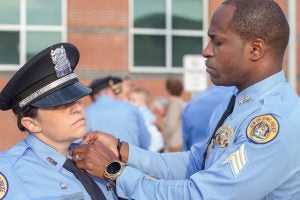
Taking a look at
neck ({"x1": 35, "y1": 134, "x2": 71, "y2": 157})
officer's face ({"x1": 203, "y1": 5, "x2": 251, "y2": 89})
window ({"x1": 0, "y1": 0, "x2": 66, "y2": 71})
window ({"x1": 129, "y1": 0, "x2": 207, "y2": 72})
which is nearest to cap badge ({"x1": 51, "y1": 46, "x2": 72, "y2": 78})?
neck ({"x1": 35, "y1": 134, "x2": 71, "y2": 157})

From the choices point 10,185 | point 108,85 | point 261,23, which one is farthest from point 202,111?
point 10,185

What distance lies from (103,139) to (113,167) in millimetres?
338

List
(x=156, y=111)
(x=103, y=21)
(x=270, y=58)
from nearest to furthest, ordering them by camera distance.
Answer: (x=270, y=58) < (x=156, y=111) < (x=103, y=21)

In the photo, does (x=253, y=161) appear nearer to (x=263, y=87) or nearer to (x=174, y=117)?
(x=263, y=87)

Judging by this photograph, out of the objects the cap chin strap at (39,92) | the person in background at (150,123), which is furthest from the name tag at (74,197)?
the person in background at (150,123)

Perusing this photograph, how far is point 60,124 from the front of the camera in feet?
9.04

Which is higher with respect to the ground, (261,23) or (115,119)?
(261,23)

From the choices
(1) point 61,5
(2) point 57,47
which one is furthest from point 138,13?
(2) point 57,47

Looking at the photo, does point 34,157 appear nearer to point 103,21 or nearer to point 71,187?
point 71,187

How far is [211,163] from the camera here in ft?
8.89

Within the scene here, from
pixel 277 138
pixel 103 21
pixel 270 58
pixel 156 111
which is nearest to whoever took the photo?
pixel 277 138

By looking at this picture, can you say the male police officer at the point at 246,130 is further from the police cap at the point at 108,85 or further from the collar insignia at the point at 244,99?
the police cap at the point at 108,85

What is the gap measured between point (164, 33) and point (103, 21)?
1454mm

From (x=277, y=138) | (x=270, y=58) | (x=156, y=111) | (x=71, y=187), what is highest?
(x=270, y=58)
